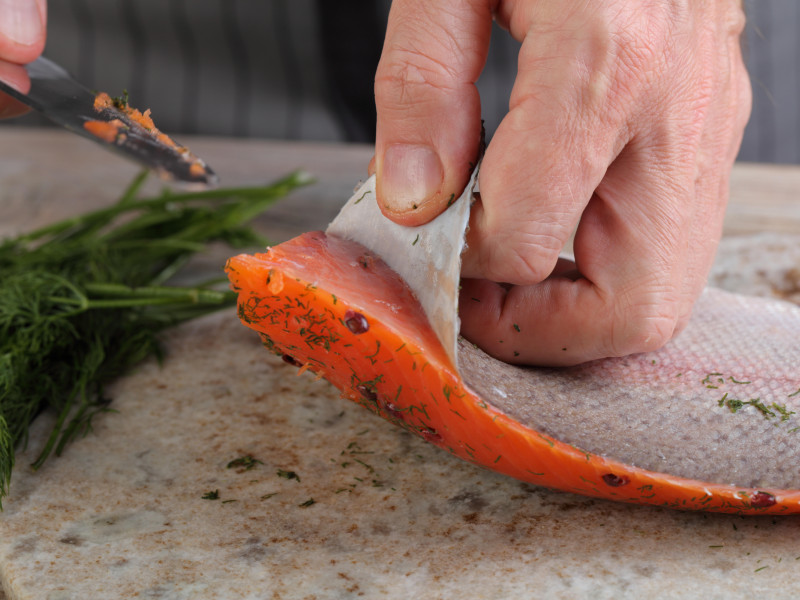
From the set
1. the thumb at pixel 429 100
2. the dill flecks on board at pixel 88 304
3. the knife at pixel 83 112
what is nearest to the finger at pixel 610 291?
the thumb at pixel 429 100

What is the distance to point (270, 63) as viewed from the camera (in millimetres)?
3916

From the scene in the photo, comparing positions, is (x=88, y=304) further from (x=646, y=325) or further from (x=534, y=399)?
(x=646, y=325)

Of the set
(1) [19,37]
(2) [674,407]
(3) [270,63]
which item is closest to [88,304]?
(1) [19,37]

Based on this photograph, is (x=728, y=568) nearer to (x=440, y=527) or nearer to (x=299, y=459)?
(x=440, y=527)

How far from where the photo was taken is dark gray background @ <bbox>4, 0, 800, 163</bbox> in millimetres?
3518

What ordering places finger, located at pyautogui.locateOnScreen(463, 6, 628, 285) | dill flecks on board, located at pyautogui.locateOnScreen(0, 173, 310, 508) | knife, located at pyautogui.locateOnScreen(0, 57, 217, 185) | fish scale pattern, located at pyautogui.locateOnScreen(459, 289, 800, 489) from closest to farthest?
1. finger, located at pyautogui.locateOnScreen(463, 6, 628, 285)
2. fish scale pattern, located at pyautogui.locateOnScreen(459, 289, 800, 489)
3. knife, located at pyautogui.locateOnScreen(0, 57, 217, 185)
4. dill flecks on board, located at pyautogui.locateOnScreen(0, 173, 310, 508)

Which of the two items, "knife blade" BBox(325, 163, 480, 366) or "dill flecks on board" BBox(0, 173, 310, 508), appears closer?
"knife blade" BBox(325, 163, 480, 366)

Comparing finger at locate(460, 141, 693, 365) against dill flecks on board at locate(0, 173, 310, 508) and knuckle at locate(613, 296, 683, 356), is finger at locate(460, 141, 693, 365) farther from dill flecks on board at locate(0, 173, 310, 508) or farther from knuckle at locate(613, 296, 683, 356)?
dill flecks on board at locate(0, 173, 310, 508)

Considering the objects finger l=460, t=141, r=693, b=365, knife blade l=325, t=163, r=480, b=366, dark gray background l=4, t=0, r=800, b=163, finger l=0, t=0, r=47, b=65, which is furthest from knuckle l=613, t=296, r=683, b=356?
dark gray background l=4, t=0, r=800, b=163

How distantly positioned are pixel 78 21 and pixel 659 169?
3.72 m

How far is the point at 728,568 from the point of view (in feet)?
3.55

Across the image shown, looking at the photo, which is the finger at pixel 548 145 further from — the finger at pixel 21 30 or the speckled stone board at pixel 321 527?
the finger at pixel 21 30

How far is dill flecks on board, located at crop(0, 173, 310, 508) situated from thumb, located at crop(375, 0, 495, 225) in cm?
81

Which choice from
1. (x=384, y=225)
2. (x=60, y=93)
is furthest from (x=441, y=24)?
(x=60, y=93)
